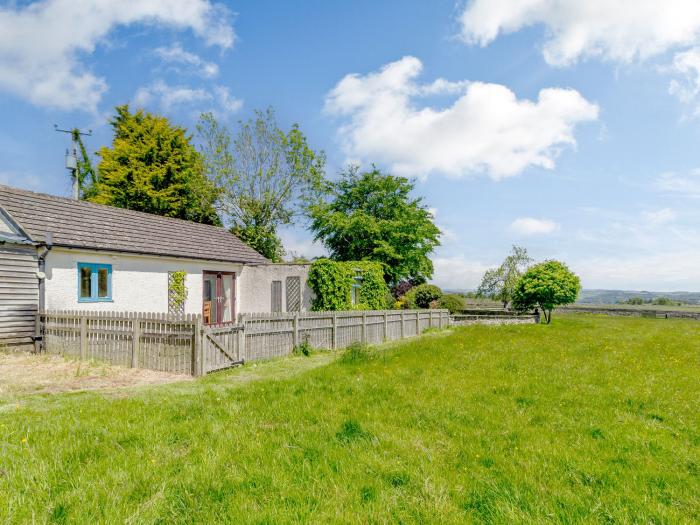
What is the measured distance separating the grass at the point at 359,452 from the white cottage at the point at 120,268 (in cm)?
733

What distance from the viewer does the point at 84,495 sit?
3.51m

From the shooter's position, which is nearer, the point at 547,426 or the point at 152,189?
the point at 547,426

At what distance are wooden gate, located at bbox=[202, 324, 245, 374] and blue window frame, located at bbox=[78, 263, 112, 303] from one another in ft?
24.5

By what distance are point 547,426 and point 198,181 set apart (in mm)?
31872

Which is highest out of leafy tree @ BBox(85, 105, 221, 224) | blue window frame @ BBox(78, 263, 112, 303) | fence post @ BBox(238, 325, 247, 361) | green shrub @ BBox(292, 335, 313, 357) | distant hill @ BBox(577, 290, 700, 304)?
leafy tree @ BBox(85, 105, 221, 224)

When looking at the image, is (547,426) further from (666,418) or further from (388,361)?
(388,361)

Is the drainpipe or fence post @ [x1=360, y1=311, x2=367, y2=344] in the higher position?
the drainpipe

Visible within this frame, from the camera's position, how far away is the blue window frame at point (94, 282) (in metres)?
14.2

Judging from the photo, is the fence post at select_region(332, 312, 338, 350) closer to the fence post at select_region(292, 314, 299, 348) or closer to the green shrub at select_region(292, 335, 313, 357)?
the green shrub at select_region(292, 335, 313, 357)

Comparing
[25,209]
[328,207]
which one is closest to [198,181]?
[328,207]

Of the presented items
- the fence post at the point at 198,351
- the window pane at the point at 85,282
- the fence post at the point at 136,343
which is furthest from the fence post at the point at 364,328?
the window pane at the point at 85,282

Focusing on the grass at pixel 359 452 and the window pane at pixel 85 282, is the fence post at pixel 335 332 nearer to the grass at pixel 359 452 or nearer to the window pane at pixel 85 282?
the grass at pixel 359 452

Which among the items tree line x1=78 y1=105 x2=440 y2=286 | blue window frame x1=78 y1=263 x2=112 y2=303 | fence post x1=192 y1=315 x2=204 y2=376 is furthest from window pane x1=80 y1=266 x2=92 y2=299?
tree line x1=78 y1=105 x2=440 y2=286

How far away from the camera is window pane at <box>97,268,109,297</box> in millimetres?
14820
